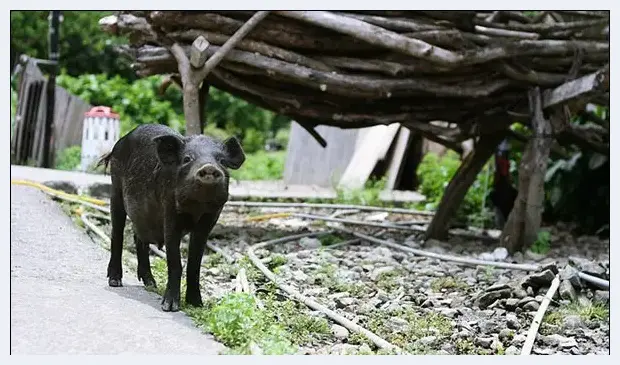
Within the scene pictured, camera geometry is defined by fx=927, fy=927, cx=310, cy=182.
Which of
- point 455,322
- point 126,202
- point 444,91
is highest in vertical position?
point 444,91

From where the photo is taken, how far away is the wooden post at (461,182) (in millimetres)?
8375

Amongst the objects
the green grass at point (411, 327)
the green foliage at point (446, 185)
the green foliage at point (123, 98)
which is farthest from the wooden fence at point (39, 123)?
the green grass at point (411, 327)

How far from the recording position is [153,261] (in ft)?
17.6

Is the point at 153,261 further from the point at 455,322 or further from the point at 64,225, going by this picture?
the point at 455,322

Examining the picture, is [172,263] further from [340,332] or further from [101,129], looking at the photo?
[101,129]

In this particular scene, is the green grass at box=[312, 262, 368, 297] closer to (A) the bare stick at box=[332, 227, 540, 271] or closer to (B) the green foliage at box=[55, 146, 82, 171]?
(A) the bare stick at box=[332, 227, 540, 271]

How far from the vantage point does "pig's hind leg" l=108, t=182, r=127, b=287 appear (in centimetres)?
447

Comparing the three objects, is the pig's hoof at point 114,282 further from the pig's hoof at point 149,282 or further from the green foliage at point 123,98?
the green foliage at point 123,98

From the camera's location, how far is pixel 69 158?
8.60 m

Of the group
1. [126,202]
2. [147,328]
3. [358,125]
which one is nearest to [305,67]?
[358,125]

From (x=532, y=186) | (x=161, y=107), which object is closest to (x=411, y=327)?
(x=532, y=186)

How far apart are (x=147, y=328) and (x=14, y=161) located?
5714 mm

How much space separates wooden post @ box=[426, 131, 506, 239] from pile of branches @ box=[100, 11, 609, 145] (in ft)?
1.02

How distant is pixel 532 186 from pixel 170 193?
439 cm
